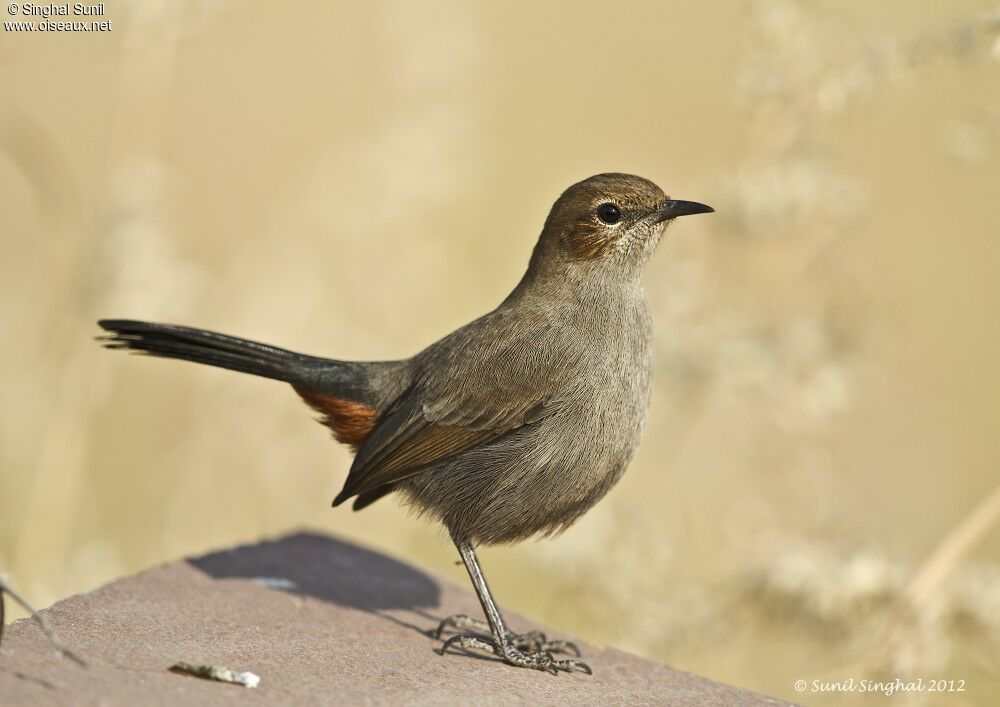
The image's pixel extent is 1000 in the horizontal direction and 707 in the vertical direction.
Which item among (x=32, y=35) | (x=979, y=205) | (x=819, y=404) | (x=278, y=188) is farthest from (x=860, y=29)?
(x=278, y=188)

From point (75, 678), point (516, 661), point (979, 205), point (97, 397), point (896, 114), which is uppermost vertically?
point (896, 114)

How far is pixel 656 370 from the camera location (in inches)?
240

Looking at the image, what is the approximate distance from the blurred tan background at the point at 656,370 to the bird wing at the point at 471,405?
92cm

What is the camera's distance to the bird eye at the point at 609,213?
532 centimetres

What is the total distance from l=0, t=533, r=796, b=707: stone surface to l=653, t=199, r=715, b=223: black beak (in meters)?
1.85

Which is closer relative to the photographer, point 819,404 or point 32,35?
point 819,404

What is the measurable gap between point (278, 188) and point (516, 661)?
26.0ft

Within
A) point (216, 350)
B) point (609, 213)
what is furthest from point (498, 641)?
point (609, 213)

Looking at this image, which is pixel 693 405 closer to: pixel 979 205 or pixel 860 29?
pixel 860 29

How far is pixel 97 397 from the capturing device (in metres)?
6.51

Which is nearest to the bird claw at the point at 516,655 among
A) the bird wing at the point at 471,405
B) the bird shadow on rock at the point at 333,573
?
the bird shadow on rock at the point at 333,573

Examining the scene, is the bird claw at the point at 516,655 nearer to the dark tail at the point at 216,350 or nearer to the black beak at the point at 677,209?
the dark tail at the point at 216,350

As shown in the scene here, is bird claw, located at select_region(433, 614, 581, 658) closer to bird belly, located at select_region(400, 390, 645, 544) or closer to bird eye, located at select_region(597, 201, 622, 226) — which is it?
bird belly, located at select_region(400, 390, 645, 544)

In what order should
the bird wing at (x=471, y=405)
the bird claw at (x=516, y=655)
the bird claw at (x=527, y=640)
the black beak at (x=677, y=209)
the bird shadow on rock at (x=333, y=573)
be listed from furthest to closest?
1. the bird shadow on rock at (x=333, y=573)
2. the black beak at (x=677, y=209)
3. the bird claw at (x=527, y=640)
4. the bird wing at (x=471, y=405)
5. the bird claw at (x=516, y=655)
